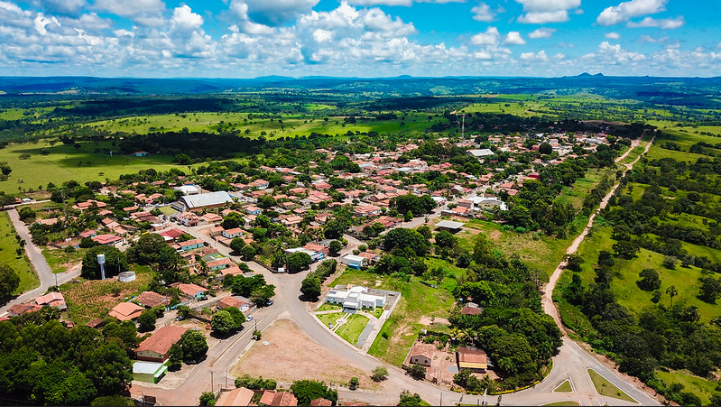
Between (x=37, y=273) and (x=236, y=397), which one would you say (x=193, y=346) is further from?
(x=37, y=273)

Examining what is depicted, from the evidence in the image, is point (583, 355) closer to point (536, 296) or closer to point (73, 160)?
point (536, 296)

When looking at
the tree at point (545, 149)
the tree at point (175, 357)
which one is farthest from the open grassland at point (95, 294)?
the tree at point (545, 149)

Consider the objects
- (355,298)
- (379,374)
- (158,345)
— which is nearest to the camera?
(379,374)

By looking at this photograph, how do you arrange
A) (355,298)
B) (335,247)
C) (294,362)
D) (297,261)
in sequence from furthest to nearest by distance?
(335,247), (297,261), (355,298), (294,362)

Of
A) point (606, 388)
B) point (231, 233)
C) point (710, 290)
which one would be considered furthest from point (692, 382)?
point (231, 233)

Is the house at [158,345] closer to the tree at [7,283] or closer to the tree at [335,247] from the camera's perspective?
the tree at [7,283]

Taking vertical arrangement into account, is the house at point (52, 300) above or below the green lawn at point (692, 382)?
above
